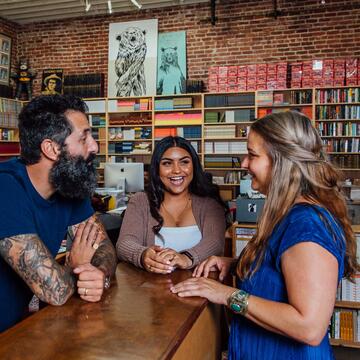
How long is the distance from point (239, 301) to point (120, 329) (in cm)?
37

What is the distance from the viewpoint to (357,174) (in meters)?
6.71

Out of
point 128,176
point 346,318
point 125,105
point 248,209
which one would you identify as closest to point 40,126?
point 248,209

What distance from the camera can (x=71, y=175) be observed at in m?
1.70

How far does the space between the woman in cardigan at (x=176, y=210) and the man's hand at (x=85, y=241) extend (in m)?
0.16

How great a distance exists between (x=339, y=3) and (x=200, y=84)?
2584 millimetres

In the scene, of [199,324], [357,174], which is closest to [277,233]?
[199,324]

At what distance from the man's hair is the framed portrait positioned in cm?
709

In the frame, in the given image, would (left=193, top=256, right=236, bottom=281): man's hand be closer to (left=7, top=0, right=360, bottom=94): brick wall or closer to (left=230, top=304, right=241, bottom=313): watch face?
(left=230, top=304, right=241, bottom=313): watch face

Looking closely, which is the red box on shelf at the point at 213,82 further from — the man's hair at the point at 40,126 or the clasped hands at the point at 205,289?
the clasped hands at the point at 205,289

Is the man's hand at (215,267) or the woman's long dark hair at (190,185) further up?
the woman's long dark hair at (190,185)

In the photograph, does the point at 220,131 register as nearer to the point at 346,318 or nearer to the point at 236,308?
the point at 346,318

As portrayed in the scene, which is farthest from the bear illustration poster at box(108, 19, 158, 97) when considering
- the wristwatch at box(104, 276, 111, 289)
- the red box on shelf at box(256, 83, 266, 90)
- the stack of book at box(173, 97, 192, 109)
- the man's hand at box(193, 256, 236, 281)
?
the wristwatch at box(104, 276, 111, 289)

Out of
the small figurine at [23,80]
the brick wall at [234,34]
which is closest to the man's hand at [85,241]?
the brick wall at [234,34]

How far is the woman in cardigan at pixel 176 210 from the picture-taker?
2.19m
